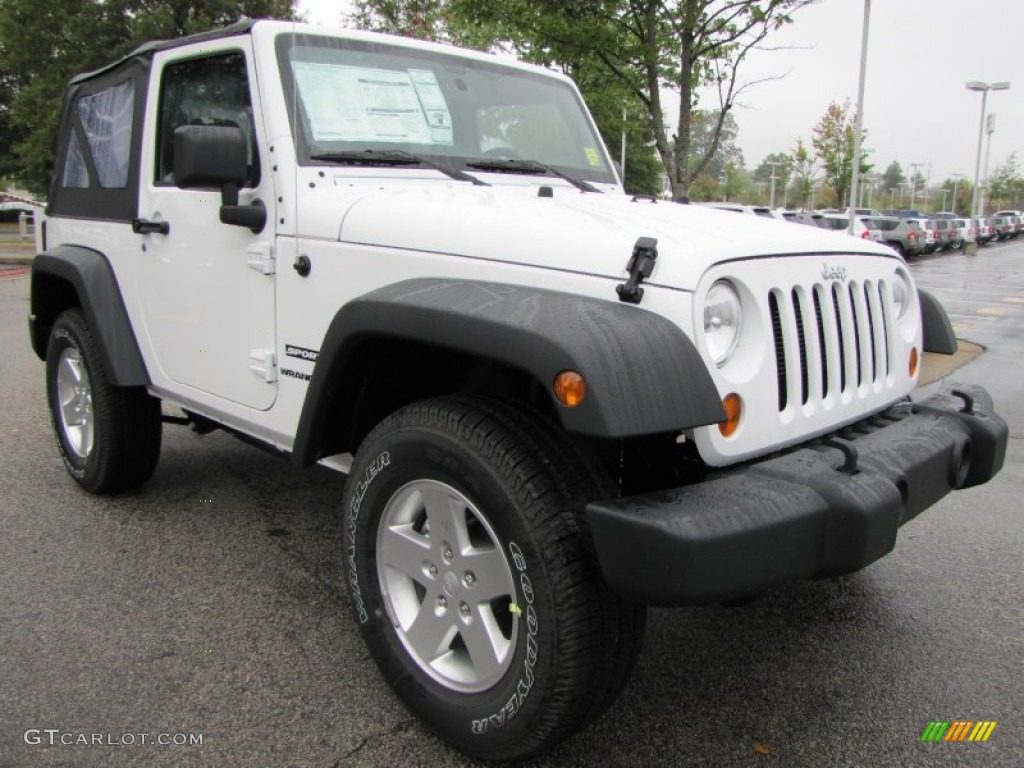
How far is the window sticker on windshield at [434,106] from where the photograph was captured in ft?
11.0

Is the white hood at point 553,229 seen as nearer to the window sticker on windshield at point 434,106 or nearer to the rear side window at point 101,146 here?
the window sticker on windshield at point 434,106

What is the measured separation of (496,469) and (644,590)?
0.47m

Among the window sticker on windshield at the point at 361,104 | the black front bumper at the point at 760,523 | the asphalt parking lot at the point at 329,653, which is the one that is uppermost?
the window sticker on windshield at the point at 361,104

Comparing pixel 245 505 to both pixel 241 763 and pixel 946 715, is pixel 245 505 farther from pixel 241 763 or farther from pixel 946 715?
pixel 946 715

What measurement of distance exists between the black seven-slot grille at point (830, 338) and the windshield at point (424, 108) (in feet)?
4.65

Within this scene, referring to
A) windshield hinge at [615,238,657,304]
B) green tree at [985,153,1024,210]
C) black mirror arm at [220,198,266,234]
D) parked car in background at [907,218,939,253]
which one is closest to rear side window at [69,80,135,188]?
black mirror arm at [220,198,266,234]

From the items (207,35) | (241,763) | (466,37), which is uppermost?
(466,37)

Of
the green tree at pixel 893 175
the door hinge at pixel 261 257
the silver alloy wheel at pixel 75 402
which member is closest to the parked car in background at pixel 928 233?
the silver alloy wheel at pixel 75 402

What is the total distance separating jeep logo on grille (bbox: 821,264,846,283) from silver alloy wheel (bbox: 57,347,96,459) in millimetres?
3384

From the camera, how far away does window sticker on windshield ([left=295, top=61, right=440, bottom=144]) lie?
121 inches

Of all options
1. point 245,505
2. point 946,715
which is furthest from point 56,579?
point 946,715

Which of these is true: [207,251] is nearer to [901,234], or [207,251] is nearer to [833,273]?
[833,273]

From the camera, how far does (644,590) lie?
1913 mm

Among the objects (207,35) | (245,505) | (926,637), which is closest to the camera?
(926,637)
